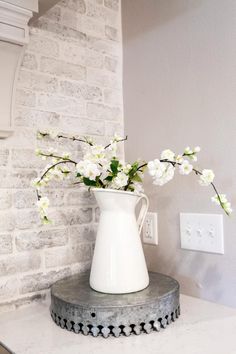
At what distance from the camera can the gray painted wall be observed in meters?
1.01

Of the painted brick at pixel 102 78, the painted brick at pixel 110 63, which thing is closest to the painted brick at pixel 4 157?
the painted brick at pixel 102 78

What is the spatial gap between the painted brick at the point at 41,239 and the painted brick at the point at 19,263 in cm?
3

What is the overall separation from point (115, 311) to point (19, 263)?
0.37 m

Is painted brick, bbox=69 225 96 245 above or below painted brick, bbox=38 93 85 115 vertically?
below

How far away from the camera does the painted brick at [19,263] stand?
1.02 m

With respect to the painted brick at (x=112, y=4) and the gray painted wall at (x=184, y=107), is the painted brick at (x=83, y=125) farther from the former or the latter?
the painted brick at (x=112, y=4)

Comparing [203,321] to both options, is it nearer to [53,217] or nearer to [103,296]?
[103,296]

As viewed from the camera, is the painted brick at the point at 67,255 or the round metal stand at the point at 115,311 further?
the painted brick at the point at 67,255

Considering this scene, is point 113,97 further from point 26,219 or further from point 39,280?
point 39,280


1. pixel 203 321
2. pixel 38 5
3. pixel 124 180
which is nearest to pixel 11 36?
pixel 38 5

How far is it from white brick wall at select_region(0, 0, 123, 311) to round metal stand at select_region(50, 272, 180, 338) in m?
0.18

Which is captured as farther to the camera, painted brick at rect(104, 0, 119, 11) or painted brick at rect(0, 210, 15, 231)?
painted brick at rect(104, 0, 119, 11)

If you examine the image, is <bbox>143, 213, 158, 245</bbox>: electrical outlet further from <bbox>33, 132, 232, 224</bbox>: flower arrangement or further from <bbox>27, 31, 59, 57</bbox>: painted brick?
<bbox>27, 31, 59, 57</bbox>: painted brick

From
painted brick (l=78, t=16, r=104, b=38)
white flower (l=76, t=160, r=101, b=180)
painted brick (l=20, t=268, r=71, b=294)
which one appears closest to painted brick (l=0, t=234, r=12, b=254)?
painted brick (l=20, t=268, r=71, b=294)
